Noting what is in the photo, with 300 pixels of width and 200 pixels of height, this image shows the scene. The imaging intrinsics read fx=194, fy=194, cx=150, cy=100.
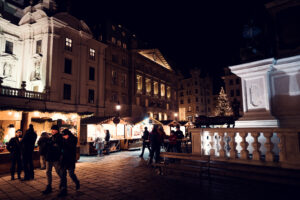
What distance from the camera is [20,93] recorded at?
17.8m

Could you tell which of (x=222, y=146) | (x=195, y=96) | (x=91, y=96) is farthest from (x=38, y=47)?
(x=195, y=96)

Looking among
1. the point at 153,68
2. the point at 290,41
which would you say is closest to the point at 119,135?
the point at 290,41

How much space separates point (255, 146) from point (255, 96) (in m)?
1.81

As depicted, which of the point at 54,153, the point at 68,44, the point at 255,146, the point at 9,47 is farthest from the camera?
the point at 68,44

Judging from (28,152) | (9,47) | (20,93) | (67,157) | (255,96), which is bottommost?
(28,152)

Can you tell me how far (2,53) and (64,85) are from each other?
22.1ft

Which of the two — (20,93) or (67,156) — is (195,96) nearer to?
(20,93)

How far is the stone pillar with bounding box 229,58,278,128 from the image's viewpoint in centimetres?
572

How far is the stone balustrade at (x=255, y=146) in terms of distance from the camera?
14.8ft

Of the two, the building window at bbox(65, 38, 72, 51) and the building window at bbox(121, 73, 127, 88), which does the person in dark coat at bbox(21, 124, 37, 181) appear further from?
the building window at bbox(121, 73, 127, 88)

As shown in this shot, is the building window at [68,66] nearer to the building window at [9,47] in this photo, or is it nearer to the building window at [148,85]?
the building window at [9,47]

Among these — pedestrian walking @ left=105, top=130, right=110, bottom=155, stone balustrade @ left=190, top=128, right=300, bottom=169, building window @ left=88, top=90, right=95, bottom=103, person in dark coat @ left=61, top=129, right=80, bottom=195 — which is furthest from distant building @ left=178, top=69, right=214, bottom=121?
person in dark coat @ left=61, top=129, right=80, bottom=195

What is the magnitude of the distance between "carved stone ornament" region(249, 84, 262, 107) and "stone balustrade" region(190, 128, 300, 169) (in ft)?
3.44

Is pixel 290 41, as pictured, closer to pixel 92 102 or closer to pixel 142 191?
pixel 142 191
